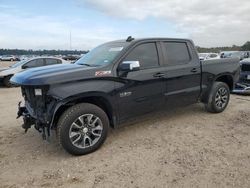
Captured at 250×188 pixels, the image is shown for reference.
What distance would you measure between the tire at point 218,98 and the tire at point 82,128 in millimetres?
2975

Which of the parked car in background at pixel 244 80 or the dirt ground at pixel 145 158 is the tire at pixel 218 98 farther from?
the parked car in background at pixel 244 80

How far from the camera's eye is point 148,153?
4.37m

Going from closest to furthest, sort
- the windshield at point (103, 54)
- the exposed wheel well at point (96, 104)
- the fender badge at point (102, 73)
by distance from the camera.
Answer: the exposed wheel well at point (96, 104) → the fender badge at point (102, 73) → the windshield at point (103, 54)

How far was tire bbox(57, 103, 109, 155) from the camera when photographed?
4172 mm

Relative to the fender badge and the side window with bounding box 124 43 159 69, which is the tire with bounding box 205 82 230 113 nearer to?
the side window with bounding box 124 43 159 69

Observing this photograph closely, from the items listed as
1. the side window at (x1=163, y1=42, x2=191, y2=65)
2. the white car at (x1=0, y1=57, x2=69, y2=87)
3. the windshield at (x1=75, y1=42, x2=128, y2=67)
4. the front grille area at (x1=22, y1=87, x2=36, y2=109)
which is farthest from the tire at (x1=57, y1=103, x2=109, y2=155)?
the white car at (x1=0, y1=57, x2=69, y2=87)

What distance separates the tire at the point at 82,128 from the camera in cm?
417

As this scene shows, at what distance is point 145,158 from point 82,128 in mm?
1109

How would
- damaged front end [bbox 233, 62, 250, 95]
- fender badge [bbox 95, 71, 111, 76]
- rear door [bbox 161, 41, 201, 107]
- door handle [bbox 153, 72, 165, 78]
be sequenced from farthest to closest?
damaged front end [bbox 233, 62, 250, 95]
rear door [bbox 161, 41, 201, 107]
door handle [bbox 153, 72, 165, 78]
fender badge [bbox 95, 71, 111, 76]

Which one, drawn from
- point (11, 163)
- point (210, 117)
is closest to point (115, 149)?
point (11, 163)

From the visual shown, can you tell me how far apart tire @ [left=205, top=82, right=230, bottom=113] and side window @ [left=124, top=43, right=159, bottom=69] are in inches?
74.7

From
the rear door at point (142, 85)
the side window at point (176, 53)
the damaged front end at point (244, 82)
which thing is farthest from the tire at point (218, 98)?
the damaged front end at point (244, 82)

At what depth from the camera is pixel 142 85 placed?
500cm

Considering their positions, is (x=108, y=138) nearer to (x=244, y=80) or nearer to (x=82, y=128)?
(x=82, y=128)
